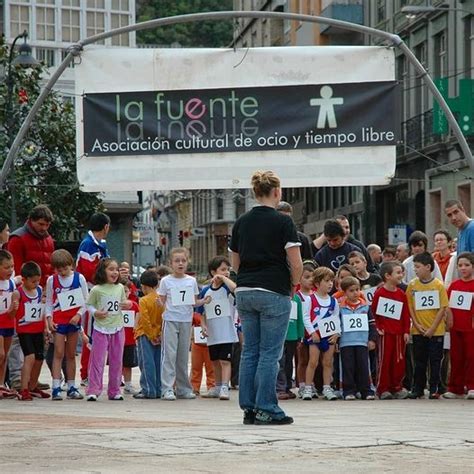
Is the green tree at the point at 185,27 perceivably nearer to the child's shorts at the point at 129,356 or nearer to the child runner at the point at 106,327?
the child's shorts at the point at 129,356

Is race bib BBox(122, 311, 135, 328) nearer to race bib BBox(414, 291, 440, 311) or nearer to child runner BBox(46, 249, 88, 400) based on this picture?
child runner BBox(46, 249, 88, 400)

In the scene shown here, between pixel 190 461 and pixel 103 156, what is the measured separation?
12108mm

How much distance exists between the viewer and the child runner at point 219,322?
17578mm

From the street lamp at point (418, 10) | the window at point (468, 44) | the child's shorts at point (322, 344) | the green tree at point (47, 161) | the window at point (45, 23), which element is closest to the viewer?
the child's shorts at point (322, 344)

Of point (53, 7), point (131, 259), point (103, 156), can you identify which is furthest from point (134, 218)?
point (103, 156)

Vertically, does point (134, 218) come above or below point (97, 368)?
above

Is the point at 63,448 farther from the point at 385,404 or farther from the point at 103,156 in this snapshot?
the point at 103,156

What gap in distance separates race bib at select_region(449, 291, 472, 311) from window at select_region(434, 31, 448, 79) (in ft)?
97.9

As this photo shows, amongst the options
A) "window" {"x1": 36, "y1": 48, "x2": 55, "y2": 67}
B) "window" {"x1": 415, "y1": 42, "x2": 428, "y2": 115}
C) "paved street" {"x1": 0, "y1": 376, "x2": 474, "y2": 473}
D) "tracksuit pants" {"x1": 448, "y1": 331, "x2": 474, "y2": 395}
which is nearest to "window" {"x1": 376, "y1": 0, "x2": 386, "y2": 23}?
"window" {"x1": 415, "y1": 42, "x2": 428, "y2": 115}

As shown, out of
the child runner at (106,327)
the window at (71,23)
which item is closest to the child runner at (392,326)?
the child runner at (106,327)

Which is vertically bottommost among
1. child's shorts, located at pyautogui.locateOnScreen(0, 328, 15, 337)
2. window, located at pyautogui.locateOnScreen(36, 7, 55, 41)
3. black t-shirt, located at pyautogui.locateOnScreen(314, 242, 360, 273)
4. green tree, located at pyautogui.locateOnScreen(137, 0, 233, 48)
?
child's shorts, located at pyautogui.locateOnScreen(0, 328, 15, 337)

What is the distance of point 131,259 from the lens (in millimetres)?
74938

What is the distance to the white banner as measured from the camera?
20.5 metres

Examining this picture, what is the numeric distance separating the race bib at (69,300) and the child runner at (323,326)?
2521 mm
